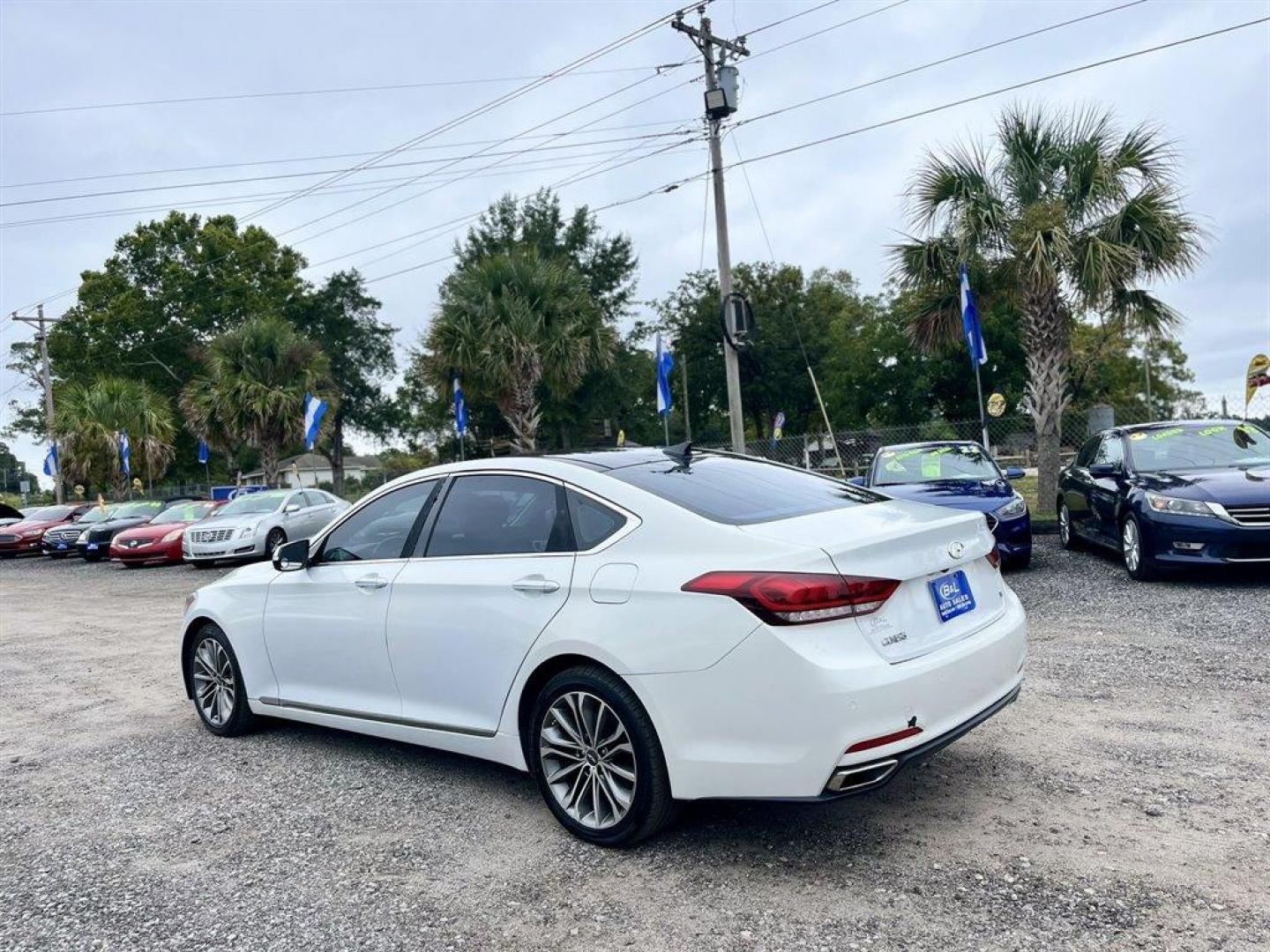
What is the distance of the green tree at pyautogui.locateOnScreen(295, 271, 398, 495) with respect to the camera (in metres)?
52.8

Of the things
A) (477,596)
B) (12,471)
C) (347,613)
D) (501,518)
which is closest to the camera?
(477,596)

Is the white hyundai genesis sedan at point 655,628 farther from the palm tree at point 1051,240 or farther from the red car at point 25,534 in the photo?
the red car at point 25,534

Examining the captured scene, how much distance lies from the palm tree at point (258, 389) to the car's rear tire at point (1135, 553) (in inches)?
948

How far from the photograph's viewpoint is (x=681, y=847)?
12.3 ft

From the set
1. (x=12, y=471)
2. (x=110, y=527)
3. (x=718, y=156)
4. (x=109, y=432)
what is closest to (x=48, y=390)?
(x=109, y=432)

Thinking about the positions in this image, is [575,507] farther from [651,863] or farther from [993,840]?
[993,840]

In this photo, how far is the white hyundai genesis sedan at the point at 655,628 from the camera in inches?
130

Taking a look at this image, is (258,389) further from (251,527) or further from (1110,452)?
(1110,452)

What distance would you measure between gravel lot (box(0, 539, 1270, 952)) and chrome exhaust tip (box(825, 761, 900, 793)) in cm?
36

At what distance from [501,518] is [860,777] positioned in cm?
189

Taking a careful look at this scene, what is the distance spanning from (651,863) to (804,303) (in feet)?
160

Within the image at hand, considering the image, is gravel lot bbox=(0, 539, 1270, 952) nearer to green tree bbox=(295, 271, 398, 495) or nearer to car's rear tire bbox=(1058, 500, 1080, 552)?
car's rear tire bbox=(1058, 500, 1080, 552)

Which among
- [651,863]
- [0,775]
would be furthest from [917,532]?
[0,775]

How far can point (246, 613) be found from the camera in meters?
5.49
